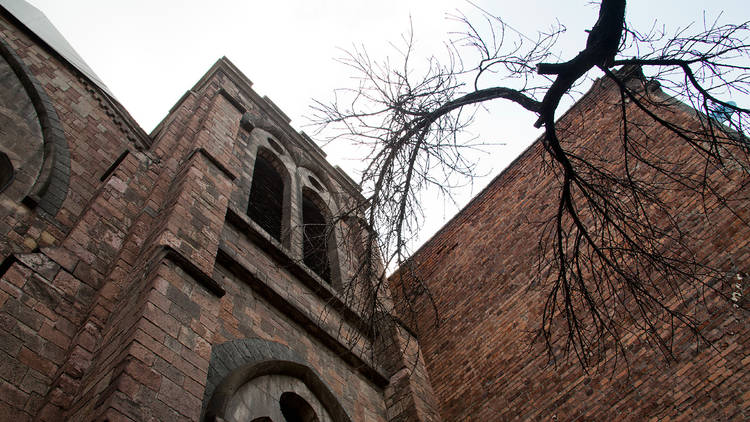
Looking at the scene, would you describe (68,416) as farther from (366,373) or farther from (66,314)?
(366,373)

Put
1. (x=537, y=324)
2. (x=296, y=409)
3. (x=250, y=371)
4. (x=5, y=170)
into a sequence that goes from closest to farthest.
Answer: (x=250, y=371) → (x=296, y=409) → (x=5, y=170) → (x=537, y=324)

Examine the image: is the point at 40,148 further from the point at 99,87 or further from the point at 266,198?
the point at 266,198

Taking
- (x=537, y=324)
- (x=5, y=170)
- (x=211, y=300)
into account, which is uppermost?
(x=5, y=170)

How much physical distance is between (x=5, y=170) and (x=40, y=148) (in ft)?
2.67

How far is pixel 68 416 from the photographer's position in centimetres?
412

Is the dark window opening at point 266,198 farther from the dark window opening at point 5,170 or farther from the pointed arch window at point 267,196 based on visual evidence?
the dark window opening at point 5,170

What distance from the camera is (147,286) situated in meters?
4.88

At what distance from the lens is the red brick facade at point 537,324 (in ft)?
18.8

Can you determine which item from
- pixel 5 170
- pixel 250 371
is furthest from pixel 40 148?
pixel 250 371

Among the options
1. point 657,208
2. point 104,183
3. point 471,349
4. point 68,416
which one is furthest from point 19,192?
point 657,208

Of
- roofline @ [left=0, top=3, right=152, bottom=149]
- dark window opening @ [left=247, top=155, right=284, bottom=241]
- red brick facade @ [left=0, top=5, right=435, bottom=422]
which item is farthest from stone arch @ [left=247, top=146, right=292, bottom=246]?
roofline @ [left=0, top=3, right=152, bottom=149]

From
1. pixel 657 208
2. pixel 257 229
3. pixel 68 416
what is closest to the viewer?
pixel 68 416

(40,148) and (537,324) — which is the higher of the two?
(40,148)

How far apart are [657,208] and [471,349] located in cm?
331
